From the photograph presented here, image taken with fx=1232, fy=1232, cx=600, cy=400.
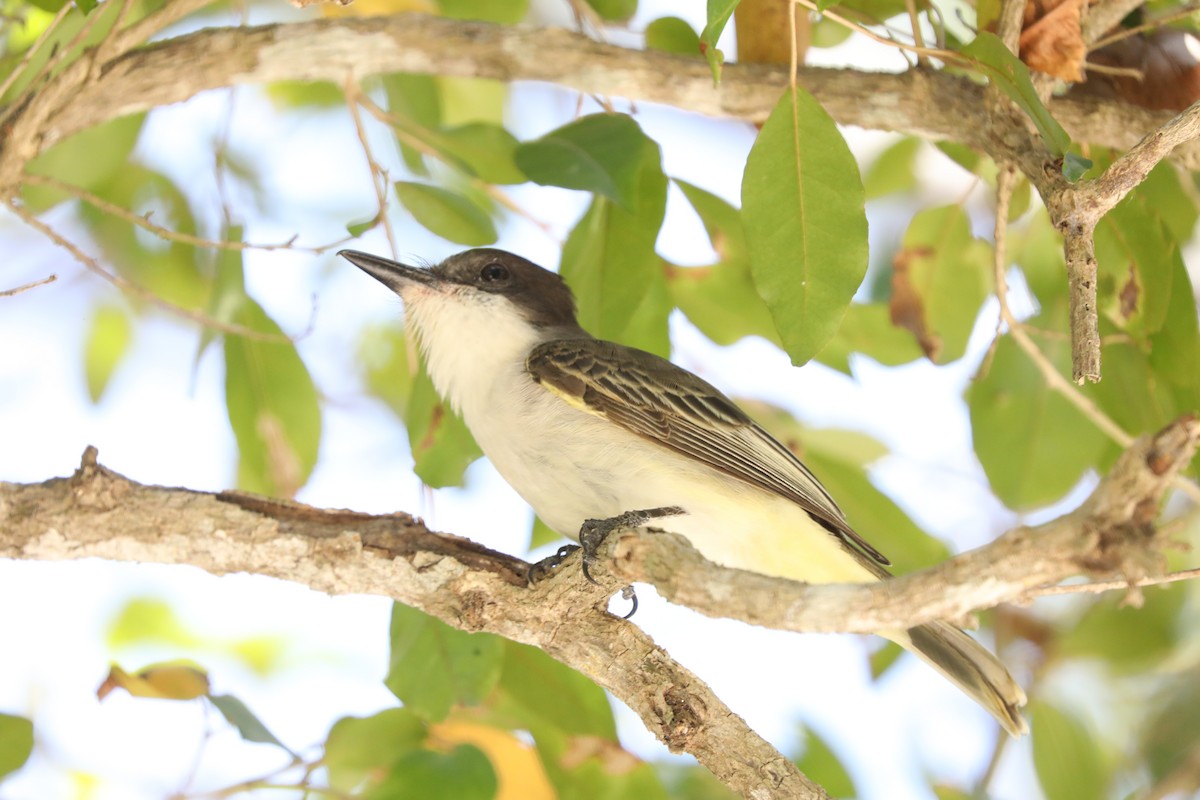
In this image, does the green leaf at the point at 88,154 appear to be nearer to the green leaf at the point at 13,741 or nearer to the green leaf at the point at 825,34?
the green leaf at the point at 13,741

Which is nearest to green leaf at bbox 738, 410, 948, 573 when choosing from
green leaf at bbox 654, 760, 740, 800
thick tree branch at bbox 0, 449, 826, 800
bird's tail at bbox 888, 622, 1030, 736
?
bird's tail at bbox 888, 622, 1030, 736

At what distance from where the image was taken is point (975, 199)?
23.5ft

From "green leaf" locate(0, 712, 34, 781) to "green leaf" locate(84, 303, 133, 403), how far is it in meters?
2.68

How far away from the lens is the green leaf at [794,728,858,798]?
15.3 ft

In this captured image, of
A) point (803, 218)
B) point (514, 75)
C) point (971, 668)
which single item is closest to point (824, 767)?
point (971, 668)

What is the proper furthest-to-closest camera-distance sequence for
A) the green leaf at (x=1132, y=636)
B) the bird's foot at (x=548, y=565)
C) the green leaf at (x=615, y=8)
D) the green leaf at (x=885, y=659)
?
the green leaf at (x=1132, y=636)
the green leaf at (x=885, y=659)
the green leaf at (x=615, y=8)
the bird's foot at (x=548, y=565)

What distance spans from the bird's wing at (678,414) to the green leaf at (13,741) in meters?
1.93

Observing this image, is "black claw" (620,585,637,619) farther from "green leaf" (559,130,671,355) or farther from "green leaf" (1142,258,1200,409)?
"green leaf" (1142,258,1200,409)

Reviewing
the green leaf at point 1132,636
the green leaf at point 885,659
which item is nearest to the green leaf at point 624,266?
the green leaf at point 885,659

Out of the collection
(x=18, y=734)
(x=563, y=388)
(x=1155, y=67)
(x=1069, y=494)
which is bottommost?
(x=18, y=734)

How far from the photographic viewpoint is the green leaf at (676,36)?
4375 mm

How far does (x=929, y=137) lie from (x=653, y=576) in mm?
2080

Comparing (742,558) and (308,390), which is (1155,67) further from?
(308,390)

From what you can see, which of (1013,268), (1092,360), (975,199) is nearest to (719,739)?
(1092,360)
